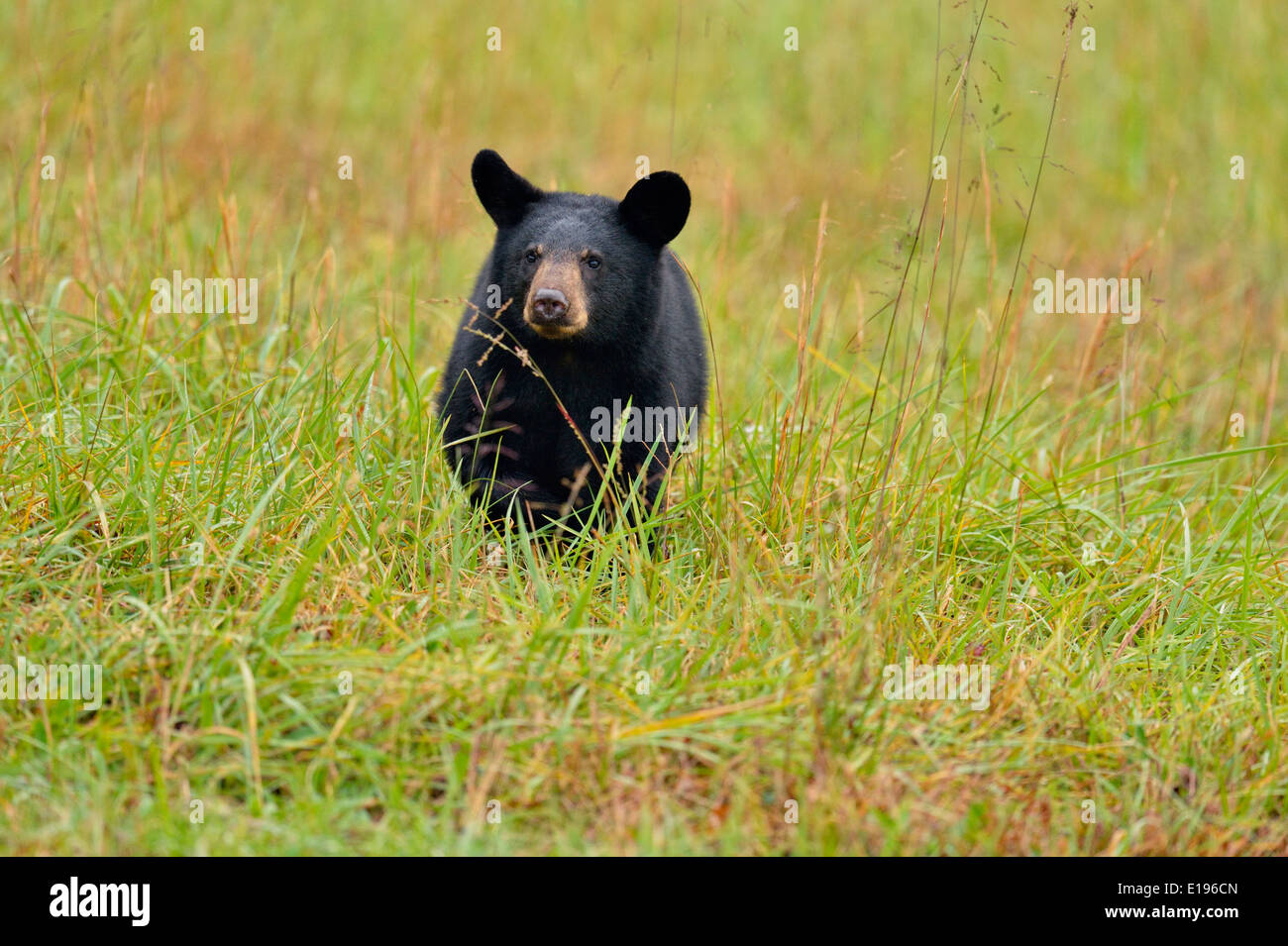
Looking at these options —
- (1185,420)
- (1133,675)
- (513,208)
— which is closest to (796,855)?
(1133,675)

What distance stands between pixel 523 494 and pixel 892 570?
1282 mm

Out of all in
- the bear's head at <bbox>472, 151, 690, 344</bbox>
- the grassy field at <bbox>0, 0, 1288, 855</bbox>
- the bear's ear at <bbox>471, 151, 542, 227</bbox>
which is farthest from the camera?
the bear's ear at <bbox>471, 151, 542, 227</bbox>

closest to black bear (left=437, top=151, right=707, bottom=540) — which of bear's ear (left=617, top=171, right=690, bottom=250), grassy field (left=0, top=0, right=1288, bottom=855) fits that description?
bear's ear (left=617, top=171, right=690, bottom=250)

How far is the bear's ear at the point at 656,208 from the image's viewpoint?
438 centimetres

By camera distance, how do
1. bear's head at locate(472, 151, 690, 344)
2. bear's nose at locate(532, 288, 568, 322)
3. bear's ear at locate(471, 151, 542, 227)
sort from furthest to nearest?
bear's ear at locate(471, 151, 542, 227) → bear's head at locate(472, 151, 690, 344) → bear's nose at locate(532, 288, 568, 322)

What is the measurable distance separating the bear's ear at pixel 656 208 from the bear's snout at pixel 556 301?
1.10ft

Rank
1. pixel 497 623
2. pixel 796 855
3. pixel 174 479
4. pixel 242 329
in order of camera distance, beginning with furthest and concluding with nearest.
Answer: pixel 242 329 → pixel 174 479 → pixel 497 623 → pixel 796 855

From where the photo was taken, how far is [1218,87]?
32.0 ft

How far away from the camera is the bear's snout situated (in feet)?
13.5

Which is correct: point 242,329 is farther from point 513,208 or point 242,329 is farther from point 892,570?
point 892,570

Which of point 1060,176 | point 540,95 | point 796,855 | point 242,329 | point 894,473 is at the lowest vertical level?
point 796,855

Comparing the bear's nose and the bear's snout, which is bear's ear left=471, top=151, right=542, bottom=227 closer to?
the bear's snout

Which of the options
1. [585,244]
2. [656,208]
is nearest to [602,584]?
[585,244]

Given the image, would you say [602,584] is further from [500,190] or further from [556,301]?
[500,190]
